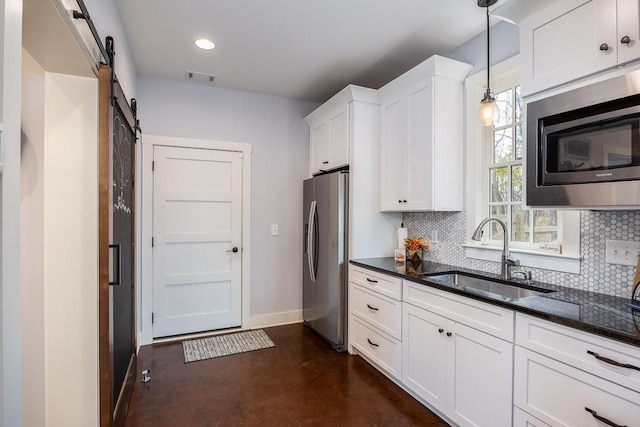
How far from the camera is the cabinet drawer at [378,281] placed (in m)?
2.52

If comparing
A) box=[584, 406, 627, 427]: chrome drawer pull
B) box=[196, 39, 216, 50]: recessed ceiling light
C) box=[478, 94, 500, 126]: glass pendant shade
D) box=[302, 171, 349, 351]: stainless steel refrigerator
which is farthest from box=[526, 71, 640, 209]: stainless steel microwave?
box=[196, 39, 216, 50]: recessed ceiling light

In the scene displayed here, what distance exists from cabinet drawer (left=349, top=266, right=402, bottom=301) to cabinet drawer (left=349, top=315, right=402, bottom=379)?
0.34 meters

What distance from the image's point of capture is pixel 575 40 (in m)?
1.60

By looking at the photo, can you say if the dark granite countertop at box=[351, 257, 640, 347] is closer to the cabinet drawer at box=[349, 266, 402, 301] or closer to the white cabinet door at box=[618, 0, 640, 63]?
the cabinet drawer at box=[349, 266, 402, 301]

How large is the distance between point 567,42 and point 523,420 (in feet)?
5.94

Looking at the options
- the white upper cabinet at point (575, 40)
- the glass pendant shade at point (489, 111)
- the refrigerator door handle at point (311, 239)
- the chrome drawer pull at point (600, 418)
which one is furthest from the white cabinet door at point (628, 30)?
the refrigerator door handle at point (311, 239)

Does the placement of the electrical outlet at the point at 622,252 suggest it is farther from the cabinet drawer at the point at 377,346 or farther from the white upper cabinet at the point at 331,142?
the white upper cabinet at the point at 331,142

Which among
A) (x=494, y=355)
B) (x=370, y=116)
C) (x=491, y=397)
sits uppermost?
(x=370, y=116)

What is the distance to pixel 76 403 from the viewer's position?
1650 millimetres

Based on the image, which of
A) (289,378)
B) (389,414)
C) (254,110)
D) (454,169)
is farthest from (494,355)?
(254,110)

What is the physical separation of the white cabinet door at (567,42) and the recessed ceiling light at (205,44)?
2220 millimetres

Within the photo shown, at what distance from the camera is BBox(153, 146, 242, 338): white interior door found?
11.4ft

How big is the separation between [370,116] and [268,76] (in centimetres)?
111

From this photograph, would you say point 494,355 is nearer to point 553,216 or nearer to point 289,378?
point 553,216
